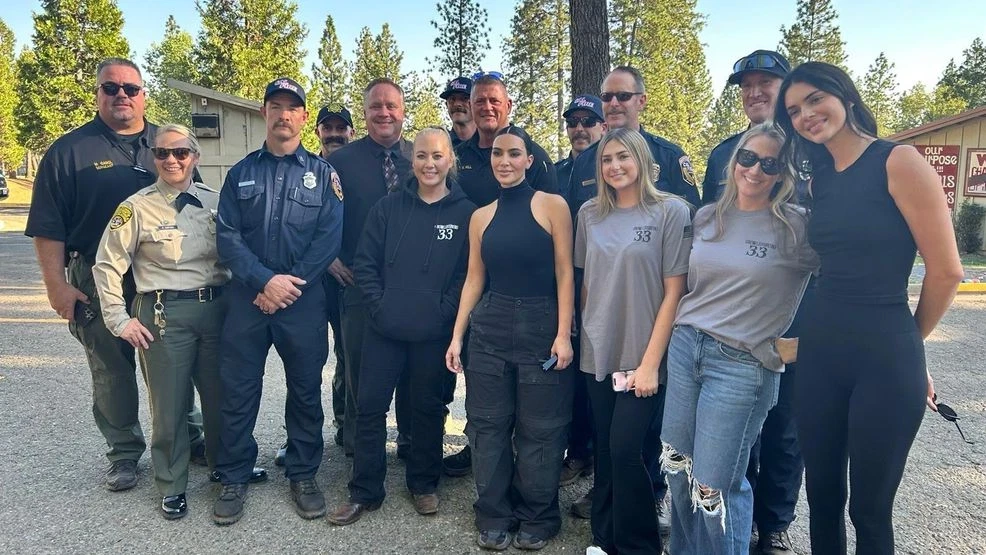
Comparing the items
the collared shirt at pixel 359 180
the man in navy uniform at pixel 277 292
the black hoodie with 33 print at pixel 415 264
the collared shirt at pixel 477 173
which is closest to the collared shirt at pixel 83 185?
the man in navy uniform at pixel 277 292

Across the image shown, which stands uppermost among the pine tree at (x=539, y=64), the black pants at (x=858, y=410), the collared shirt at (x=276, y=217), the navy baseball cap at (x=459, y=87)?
the pine tree at (x=539, y=64)

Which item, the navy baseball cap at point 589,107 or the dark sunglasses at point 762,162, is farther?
the navy baseball cap at point 589,107

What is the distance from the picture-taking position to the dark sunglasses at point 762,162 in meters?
2.42

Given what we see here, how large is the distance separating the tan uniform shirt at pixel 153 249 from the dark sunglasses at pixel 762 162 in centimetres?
283

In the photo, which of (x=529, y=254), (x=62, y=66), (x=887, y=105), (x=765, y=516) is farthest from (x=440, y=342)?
(x=887, y=105)

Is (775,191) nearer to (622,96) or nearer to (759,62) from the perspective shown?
(759,62)

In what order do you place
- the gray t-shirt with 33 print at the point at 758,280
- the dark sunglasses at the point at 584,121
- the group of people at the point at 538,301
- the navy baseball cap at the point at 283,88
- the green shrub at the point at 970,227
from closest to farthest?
the group of people at the point at 538,301
the gray t-shirt with 33 print at the point at 758,280
the navy baseball cap at the point at 283,88
the dark sunglasses at the point at 584,121
the green shrub at the point at 970,227

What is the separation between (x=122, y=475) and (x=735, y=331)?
354 centimetres

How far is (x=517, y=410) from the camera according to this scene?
126 inches

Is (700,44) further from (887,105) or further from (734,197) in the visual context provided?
(734,197)

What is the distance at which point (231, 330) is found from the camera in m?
3.46

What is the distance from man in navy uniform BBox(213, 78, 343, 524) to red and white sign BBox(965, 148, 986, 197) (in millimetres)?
17247

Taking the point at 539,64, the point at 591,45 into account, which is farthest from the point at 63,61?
the point at 591,45

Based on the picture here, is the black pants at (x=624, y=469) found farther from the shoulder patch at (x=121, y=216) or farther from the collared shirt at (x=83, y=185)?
the collared shirt at (x=83, y=185)
